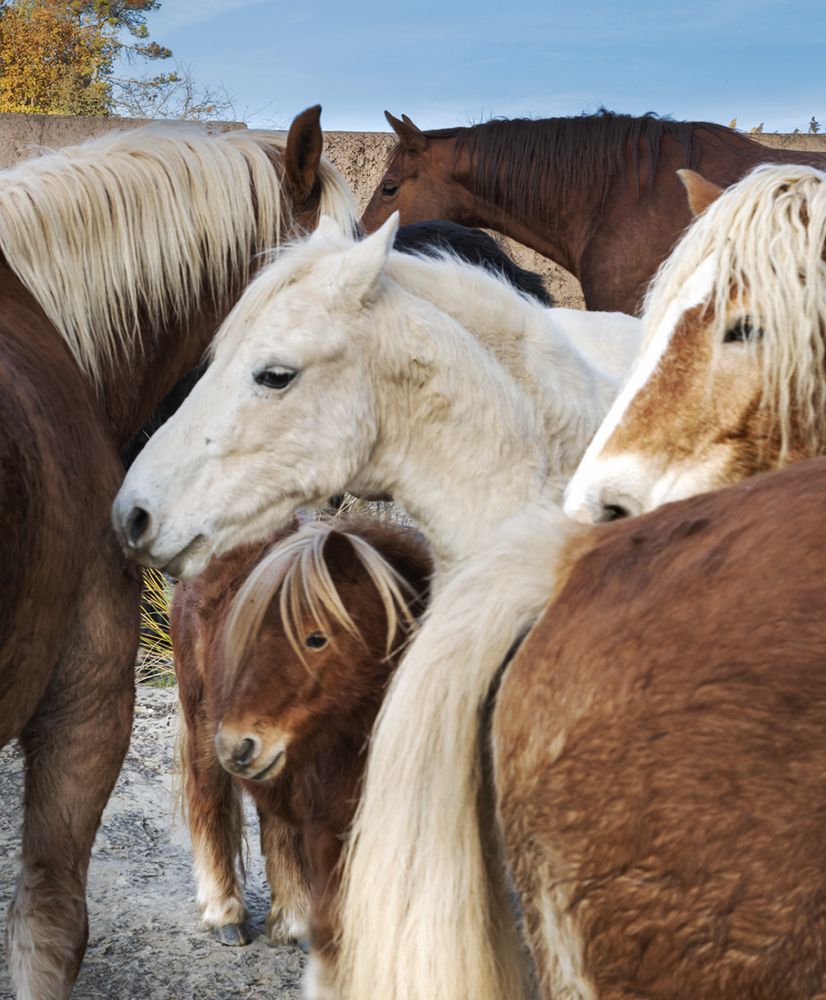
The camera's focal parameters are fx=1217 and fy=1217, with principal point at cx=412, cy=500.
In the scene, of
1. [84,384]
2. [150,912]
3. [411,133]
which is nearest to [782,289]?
[84,384]

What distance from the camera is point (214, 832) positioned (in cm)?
347

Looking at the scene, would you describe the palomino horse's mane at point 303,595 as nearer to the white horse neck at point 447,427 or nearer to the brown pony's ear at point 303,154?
the white horse neck at point 447,427

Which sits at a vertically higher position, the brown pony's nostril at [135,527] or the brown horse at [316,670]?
the brown pony's nostril at [135,527]

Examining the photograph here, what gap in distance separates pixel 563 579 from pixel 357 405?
121 centimetres

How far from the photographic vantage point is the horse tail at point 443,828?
1338 millimetres

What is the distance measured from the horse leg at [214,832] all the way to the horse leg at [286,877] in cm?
11

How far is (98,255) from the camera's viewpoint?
2.62m

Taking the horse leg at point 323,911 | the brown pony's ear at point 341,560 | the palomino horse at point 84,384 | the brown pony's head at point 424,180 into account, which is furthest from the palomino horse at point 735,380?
the brown pony's head at point 424,180

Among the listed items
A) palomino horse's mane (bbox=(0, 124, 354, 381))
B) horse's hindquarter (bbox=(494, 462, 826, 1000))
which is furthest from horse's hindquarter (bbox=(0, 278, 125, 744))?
horse's hindquarter (bbox=(494, 462, 826, 1000))

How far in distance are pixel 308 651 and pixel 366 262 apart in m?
0.82

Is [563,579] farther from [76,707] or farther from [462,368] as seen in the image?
[76,707]

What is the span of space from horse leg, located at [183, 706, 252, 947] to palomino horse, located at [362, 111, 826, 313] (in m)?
3.38

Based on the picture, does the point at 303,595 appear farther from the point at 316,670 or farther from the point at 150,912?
the point at 150,912

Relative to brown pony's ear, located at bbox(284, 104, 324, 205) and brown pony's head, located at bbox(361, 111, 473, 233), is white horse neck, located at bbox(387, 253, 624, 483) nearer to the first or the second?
brown pony's ear, located at bbox(284, 104, 324, 205)
